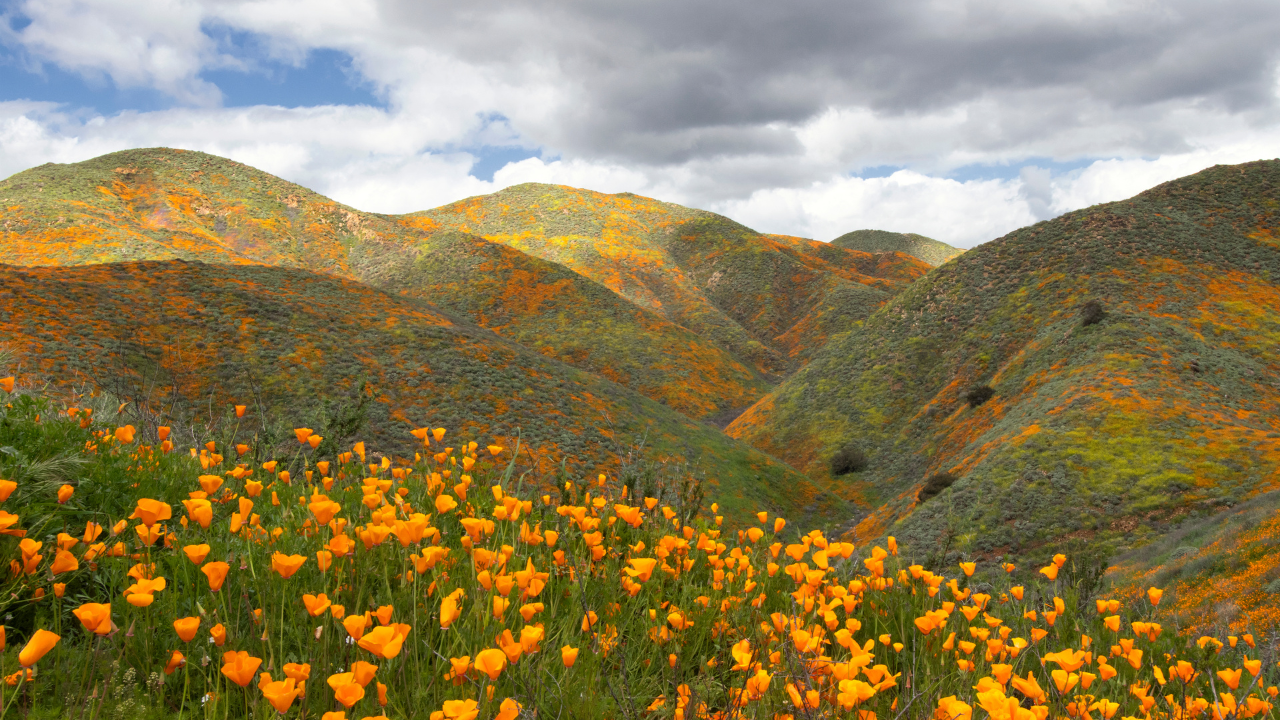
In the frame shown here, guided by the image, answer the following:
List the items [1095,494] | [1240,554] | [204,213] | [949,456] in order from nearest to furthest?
[1240,554]
[1095,494]
[949,456]
[204,213]

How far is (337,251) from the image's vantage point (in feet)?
186

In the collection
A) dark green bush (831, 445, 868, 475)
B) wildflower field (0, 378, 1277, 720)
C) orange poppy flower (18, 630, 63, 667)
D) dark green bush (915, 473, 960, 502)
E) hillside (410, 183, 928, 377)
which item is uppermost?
hillside (410, 183, 928, 377)

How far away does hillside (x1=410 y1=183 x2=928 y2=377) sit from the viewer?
60.8 metres

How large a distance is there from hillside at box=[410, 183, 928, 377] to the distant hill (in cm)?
3568

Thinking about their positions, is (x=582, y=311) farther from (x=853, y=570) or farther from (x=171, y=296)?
(x=853, y=570)

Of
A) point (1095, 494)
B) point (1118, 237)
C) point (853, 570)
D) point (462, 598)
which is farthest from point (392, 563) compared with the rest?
point (1118, 237)

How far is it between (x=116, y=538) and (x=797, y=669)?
3.11 m

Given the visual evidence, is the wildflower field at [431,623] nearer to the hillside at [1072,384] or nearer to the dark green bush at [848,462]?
the hillside at [1072,384]

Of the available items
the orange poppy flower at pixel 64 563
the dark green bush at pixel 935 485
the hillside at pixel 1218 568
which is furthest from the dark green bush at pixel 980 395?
the orange poppy flower at pixel 64 563

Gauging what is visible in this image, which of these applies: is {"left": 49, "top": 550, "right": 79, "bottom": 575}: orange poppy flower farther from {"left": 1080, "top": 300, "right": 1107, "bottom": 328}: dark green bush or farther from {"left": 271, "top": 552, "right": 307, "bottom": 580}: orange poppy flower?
{"left": 1080, "top": 300, "right": 1107, "bottom": 328}: dark green bush

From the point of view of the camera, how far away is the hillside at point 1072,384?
1552 centimetres

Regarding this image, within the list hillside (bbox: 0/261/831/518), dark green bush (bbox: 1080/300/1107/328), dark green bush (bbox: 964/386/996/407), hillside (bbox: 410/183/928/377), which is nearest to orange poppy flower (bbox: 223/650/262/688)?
hillside (bbox: 0/261/831/518)

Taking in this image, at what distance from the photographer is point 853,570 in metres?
4.09

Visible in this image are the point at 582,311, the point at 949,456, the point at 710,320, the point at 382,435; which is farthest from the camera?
the point at 710,320
